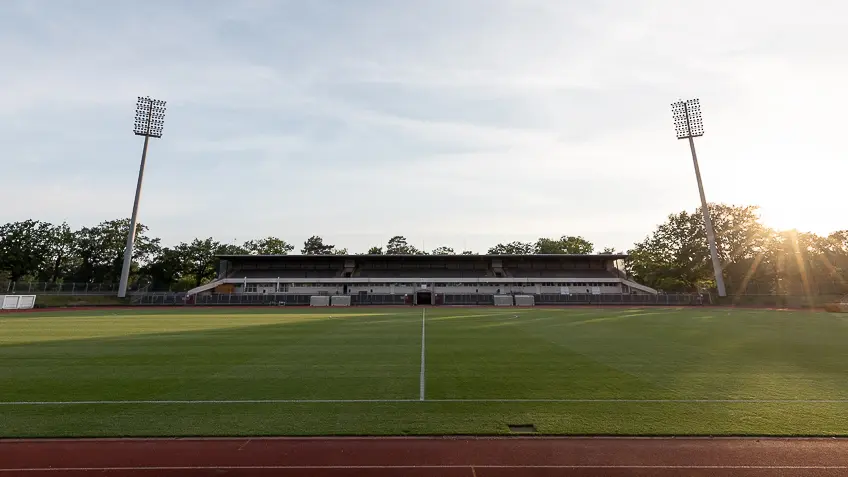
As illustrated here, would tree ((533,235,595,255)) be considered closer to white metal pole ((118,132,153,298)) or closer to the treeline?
the treeline

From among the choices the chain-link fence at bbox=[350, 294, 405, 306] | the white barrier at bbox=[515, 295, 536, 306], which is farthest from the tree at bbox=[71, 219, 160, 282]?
the white barrier at bbox=[515, 295, 536, 306]

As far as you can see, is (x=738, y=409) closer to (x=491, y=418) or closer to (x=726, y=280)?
(x=491, y=418)

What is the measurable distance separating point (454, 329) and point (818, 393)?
50.1 ft

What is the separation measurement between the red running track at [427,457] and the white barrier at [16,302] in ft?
162

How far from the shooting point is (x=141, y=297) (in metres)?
51.1

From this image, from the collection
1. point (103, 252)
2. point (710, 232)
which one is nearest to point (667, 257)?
point (710, 232)

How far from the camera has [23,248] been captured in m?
70.5

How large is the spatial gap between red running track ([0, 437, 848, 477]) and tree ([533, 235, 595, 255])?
100041 millimetres

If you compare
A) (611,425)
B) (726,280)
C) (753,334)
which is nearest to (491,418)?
(611,425)

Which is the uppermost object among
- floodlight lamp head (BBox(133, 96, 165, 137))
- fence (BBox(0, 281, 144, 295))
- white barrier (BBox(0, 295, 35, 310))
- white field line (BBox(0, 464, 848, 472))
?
floodlight lamp head (BBox(133, 96, 165, 137))

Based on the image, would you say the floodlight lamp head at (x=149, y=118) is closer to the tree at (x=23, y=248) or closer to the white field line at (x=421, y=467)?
the tree at (x=23, y=248)

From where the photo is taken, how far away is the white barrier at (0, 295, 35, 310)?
41.0 metres

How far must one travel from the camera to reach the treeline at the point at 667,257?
190ft

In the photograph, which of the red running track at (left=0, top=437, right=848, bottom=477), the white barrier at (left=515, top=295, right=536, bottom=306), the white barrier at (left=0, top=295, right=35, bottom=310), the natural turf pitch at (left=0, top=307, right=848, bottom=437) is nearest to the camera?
the red running track at (left=0, top=437, right=848, bottom=477)
